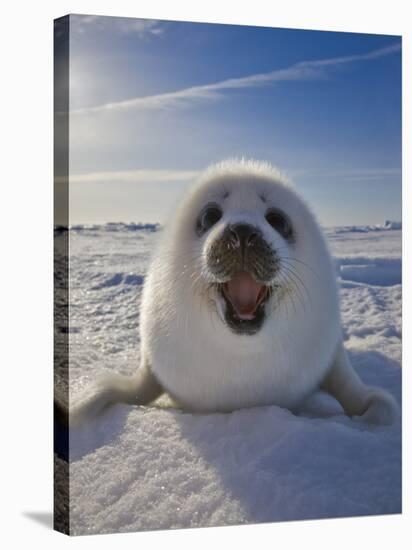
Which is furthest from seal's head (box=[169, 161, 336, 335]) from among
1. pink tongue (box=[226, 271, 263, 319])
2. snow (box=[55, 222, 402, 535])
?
snow (box=[55, 222, 402, 535])

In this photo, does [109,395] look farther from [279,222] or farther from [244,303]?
[279,222]

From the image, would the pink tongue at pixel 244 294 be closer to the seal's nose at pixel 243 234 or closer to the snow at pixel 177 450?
the seal's nose at pixel 243 234

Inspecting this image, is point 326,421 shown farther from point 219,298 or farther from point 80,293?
point 80,293

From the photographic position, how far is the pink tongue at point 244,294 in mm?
4715

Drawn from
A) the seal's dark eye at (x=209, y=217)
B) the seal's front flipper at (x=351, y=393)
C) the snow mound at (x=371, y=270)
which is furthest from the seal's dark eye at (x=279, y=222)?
the seal's front flipper at (x=351, y=393)

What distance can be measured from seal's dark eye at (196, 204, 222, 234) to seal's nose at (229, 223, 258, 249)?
0.31 metres

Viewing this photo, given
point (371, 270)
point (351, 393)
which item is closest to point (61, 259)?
point (351, 393)

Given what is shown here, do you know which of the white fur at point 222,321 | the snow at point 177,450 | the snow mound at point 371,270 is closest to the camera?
the snow at point 177,450

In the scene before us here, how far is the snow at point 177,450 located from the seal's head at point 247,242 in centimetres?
28

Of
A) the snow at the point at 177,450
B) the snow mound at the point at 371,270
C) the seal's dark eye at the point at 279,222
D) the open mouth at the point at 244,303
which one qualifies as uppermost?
the seal's dark eye at the point at 279,222

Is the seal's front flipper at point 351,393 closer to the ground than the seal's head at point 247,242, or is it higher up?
closer to the ground

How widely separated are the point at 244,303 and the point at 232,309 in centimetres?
7

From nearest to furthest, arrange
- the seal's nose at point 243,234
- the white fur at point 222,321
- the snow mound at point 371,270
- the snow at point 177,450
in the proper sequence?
1. the seal's nose at point 243,234
2. the snow at point 177,450
3. the white fur at point 222,321
4. the snow mound at point 371,270

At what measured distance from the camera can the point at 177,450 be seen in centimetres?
482
